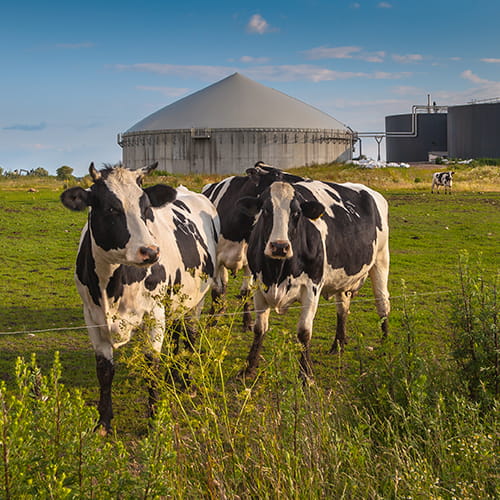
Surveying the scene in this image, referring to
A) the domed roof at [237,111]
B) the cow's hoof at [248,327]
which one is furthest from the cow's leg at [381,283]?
the domed roof at [237,111]

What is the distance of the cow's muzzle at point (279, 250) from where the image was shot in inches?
262

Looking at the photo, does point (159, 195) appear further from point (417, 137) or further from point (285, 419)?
point (417, 137)

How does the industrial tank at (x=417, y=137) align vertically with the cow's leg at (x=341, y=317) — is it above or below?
above

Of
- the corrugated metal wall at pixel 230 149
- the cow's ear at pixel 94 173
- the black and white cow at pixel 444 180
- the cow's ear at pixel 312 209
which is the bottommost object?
the cow's ear at pixel 312 209

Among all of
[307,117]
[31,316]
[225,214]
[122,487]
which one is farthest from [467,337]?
[307,117]

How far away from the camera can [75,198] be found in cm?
564

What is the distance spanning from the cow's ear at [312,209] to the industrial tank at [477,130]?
202 ft

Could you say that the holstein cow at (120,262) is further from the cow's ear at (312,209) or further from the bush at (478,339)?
the bush at (478,339)

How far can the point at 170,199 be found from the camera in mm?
6152

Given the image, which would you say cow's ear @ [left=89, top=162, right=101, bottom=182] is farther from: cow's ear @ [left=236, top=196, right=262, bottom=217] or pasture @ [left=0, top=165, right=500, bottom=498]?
cow's ear @ [left=236, top=196, right=262, bottom=217]

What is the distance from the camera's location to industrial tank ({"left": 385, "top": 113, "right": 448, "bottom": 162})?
237ft

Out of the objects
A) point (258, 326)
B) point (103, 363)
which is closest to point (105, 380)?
point (103, 363)

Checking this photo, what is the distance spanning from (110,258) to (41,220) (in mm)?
14919

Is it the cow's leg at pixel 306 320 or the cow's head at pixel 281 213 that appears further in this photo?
the cow's leg at pixel 306 320
